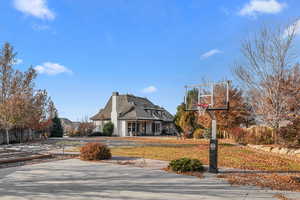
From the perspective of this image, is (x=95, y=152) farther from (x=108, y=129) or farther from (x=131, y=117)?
(x=108, y=129)

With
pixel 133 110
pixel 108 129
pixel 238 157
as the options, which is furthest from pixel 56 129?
pixel 238 157

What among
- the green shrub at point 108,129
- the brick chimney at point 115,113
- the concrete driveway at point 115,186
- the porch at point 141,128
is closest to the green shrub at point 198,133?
the porch at point 141,128

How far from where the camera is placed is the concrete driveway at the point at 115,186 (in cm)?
556

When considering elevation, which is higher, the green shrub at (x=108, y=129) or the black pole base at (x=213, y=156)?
the black pole base at (x=213, y=156)

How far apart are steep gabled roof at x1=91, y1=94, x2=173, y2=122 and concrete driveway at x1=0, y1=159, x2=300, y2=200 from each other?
89.2 ft

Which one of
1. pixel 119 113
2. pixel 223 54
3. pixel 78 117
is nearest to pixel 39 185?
pixel 223 54

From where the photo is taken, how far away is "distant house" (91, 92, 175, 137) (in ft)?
119

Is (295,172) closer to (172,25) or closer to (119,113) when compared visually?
(172,25)

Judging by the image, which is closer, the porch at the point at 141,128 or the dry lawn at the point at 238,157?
the dry lawn at the point at 238,157

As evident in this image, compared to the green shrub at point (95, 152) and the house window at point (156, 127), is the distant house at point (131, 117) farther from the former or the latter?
the green shrub at point (95, 152)

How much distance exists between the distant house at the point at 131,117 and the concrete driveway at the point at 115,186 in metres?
27.2

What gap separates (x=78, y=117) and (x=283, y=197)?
4070 centimetres

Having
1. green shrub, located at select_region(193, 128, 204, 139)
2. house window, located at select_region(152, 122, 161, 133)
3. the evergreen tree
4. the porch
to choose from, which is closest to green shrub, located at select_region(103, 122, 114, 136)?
the porch

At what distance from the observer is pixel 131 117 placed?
35.6 m
